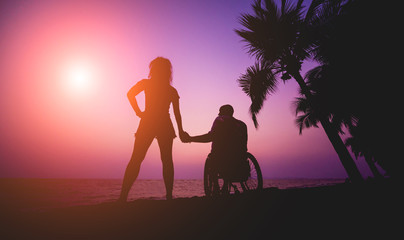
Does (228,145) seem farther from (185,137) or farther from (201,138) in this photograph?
(185,137)

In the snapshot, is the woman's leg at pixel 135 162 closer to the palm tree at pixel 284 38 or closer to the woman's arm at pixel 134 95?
the woman's arm at pixel 134 95

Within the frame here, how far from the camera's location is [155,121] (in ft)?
9.21

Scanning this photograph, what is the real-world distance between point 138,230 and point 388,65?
5.06m

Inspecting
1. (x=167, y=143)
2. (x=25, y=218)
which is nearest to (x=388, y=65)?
(x=167, y=143)

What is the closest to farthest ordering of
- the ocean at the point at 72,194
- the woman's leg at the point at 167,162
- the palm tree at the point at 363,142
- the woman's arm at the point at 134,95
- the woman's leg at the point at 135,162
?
the woman's leg at the point at 135,162 → the woman's leg at the point at 167,162 → the woman's arm at the point at 134,95 → the palm tree at the point at 363,142 → the ocean at the point at 72,194

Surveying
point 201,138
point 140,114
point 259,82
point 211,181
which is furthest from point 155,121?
point 259,82

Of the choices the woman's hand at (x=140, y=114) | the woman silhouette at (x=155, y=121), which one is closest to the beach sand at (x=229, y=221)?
the woman silhouette at (x=155, y=121)

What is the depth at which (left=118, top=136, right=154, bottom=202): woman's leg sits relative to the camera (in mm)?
2709

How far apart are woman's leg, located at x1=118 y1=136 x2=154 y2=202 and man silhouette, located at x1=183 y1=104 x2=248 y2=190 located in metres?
1.16

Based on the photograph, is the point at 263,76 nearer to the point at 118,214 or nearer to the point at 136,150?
the point at 136,150

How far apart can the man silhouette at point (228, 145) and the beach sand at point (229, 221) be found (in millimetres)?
826

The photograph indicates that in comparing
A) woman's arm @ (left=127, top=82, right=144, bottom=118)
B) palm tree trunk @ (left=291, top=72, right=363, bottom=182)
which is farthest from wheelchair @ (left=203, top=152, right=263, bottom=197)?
palm tree trunk @ (left=291, top=72, right=363, bottom=182)

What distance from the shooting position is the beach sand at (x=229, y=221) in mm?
1508

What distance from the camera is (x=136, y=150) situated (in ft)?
9.01
